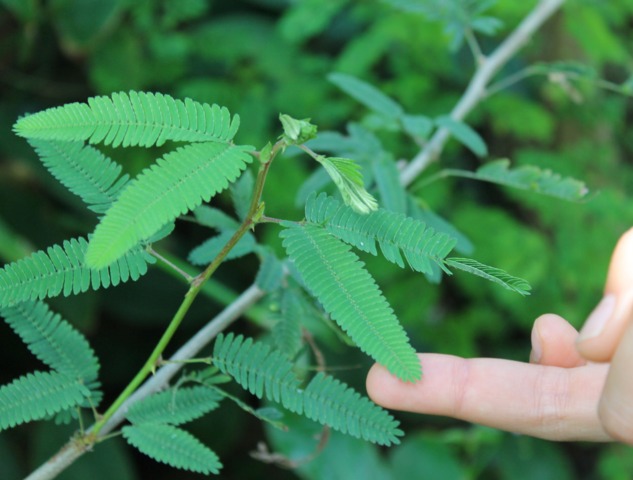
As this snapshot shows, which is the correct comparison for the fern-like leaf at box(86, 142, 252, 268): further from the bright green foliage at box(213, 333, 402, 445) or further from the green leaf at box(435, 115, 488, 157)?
the green leaf at box(435, 115, 488, 157)

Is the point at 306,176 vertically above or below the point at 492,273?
below

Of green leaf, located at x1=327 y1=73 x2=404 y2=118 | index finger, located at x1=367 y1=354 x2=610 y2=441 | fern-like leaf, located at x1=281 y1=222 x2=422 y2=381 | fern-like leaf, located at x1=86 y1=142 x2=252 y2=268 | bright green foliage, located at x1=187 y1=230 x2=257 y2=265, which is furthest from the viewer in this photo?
green leaf, located at x1=327 y1=73 x2=404 y2=118

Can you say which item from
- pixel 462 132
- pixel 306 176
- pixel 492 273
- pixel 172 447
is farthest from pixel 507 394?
pixel 306 176

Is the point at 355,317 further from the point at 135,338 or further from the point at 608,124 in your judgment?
the point at 608,124

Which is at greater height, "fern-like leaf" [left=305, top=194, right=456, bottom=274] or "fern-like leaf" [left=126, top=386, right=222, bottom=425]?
"fern-like leaf" [left=305, top=194, right=456, bottom=274]

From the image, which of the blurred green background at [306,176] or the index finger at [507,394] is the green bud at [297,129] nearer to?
the index finger at [507,394]

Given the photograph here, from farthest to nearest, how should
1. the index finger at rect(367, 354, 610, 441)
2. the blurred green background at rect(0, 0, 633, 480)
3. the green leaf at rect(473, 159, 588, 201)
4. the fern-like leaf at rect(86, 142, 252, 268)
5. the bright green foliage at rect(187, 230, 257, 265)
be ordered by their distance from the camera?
1. the blurred green background at rect(0, 0, 633, 480)
2. the green leaf at rect(473, 159, 588, 201)
3. the bright green foliage at rect(187, 230, 257, 265)
4. the index finger at rect(367, 354, 610, 441)
5. the fern-like leaf at rect(86, 142, 252, 268)

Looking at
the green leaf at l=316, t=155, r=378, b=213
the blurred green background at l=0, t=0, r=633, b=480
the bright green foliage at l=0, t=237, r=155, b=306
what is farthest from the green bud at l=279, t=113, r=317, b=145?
the blurred green background at l=0, t=0, r=633, b=480

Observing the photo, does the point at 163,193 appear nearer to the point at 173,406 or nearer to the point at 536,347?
the point at 173,406
